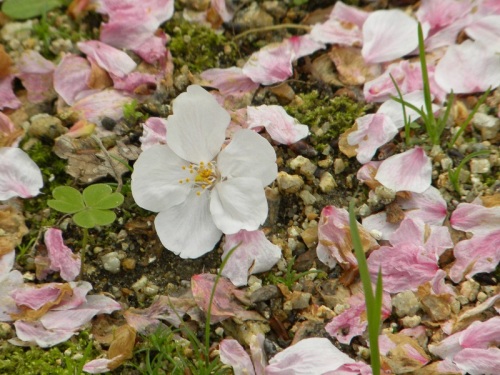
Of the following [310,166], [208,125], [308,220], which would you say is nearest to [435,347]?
[308,220]

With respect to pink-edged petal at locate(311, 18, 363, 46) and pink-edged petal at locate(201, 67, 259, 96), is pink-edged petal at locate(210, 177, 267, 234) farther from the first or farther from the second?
pink-edged petal at locate(311, 18, 363, 46)

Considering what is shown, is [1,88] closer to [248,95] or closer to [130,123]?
[130,123]

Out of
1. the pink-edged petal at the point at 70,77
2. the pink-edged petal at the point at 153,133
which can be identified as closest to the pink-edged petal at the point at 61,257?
the pink-edged petal at the point at 153,133

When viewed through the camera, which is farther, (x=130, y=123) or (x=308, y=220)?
(x=130, y=123)

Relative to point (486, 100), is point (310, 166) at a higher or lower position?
lower

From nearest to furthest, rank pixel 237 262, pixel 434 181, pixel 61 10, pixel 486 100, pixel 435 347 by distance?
pixel 435 347 < pixel 237 262 < pixel 434 181 < pixel 486 100 < pixel 61 10

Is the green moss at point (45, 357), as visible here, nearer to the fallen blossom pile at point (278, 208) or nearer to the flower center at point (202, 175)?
the fallen blossom pile at point (278, 208)

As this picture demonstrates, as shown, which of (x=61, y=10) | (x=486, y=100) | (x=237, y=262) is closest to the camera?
(x=237, y=262)

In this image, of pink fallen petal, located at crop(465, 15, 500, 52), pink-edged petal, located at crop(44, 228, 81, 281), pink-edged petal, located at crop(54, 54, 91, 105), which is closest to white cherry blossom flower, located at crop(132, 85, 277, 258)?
pink-edged petal, located at crop(44, 228, 81, 281)
